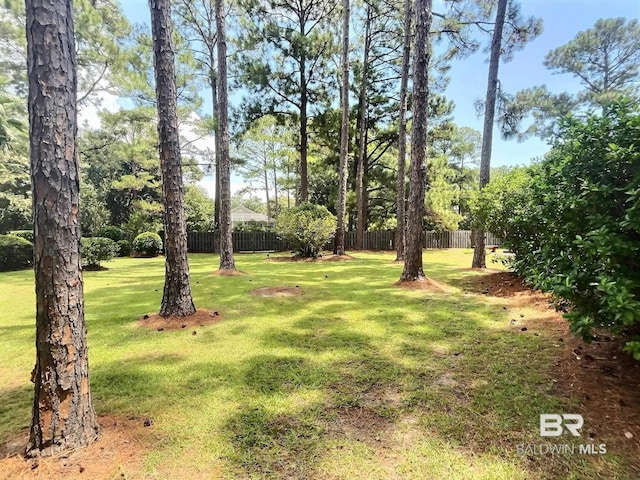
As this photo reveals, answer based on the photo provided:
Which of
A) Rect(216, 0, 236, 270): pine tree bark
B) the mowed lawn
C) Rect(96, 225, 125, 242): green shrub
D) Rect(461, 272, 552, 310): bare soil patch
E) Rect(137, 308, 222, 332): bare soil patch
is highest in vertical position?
Rect(216, 0, 236, 270): pine tree bark

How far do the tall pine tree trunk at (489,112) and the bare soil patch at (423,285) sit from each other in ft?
9.20

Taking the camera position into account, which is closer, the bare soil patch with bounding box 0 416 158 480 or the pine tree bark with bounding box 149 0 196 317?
the bare soil patch with bounding box 0 416 158 480

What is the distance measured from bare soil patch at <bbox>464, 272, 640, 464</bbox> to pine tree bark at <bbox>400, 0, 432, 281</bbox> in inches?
120

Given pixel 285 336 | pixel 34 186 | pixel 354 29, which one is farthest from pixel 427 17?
pixel 354 29

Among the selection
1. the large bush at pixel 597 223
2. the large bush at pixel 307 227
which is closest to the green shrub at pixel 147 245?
the large bush at pixel 307 227

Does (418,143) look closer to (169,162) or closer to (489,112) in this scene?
(489,112)

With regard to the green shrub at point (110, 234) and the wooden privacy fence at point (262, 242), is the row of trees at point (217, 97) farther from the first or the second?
the green shrub at point (110, 234)

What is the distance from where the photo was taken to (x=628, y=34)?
15.5m

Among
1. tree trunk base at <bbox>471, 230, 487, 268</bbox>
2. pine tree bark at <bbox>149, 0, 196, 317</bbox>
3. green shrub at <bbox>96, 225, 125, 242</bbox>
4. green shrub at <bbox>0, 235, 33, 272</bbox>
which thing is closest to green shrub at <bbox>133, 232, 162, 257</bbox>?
green shrub at <bbox>96, 225, 125, 242</bbox>

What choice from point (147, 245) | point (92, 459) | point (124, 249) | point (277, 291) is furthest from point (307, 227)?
point (92, 459)

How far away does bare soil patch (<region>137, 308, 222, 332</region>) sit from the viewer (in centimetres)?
438

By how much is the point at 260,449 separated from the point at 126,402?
1.25m

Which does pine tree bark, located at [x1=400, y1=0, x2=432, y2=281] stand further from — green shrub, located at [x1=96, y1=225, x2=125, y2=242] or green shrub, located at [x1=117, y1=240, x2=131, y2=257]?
green shrub, located at [x1=96, y1=225, x2=125, y2=242]

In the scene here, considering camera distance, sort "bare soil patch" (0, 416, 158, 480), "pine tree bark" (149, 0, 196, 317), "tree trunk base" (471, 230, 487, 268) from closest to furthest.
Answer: "bare soil patch" (0, 416, 158, 480)
"pine tree bark" (149, 0, 196, 317)
"tree trunk base" (471, 230, 487, 268)
